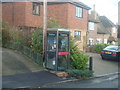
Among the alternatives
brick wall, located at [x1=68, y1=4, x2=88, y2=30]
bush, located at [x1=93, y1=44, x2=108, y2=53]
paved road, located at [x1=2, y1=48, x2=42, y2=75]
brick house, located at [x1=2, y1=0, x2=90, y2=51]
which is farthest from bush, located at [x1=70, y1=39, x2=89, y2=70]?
bush, located at [x1=93, y1=44, x2=108, y2=53]

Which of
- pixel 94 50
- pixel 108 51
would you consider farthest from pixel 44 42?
pixel 94 50

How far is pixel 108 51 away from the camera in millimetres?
15875

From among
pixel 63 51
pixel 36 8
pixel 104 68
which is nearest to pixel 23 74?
pixel 63 51

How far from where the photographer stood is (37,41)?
37.1 ft

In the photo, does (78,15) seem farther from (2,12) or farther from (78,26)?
(2,12)

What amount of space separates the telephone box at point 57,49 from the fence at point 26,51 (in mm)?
688

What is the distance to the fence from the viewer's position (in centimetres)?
1089

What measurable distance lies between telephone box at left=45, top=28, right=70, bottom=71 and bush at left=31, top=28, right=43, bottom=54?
101cm

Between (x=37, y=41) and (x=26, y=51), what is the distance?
4.25ft

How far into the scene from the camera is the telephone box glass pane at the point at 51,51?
10009 millimetres

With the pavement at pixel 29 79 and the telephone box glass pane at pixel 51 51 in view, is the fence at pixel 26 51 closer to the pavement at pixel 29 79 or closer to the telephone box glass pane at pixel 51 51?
the telephone box glass pane at pixel 51 51

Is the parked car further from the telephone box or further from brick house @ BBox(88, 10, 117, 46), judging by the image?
brick house @ BBox(88, 10, 117, 46)

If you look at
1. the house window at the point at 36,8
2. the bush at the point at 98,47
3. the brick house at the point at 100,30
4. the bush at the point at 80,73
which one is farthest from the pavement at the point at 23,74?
the brick house at the point at 100,30

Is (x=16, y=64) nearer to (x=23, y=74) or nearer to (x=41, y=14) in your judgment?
(x=23, y=74)
